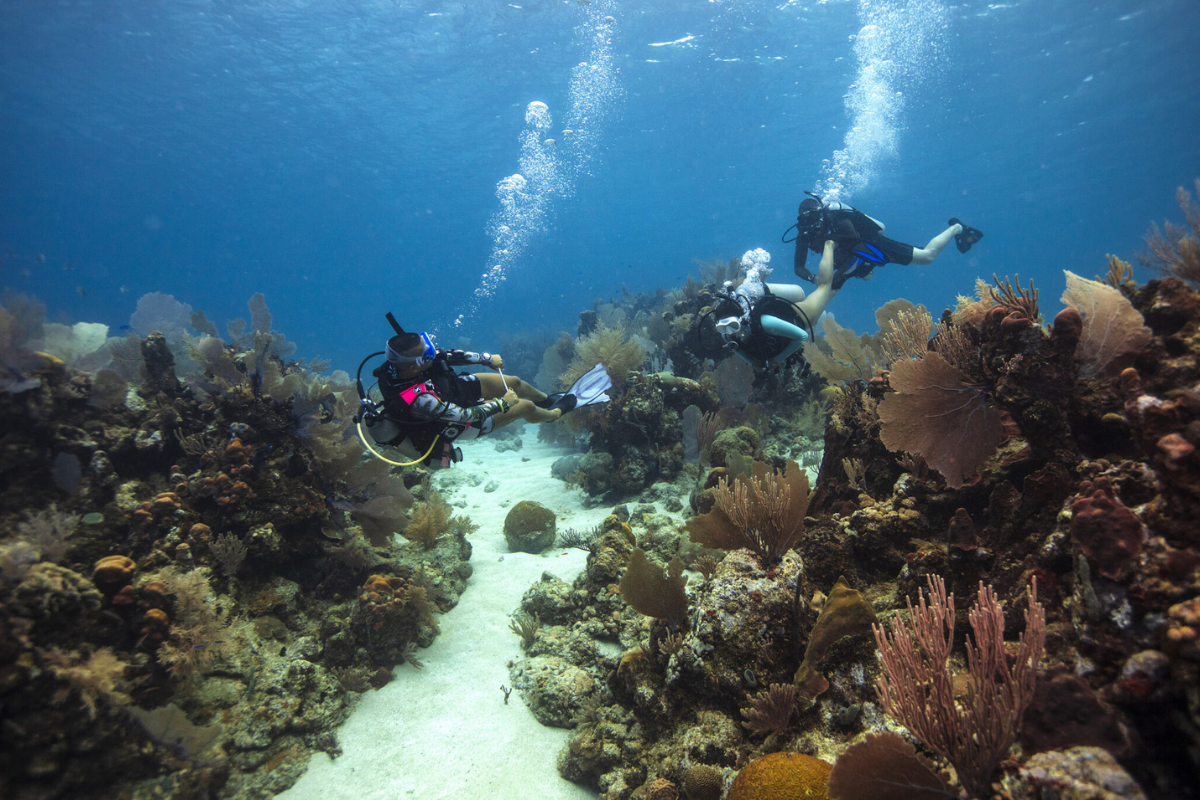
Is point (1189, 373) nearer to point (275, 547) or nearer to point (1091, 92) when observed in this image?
point (275, 547)

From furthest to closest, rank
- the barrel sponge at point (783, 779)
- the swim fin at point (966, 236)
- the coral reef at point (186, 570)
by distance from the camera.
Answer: the swim fin at point (966, 236), the coral reef at point (186, 570), the barrel sponge at point (783, 779)

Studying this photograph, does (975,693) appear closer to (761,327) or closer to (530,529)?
(761,327)

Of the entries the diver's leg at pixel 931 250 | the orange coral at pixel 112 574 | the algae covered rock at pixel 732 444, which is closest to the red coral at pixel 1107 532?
the algae covered rock at pixel 732 444

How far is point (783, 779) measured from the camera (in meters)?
2.25

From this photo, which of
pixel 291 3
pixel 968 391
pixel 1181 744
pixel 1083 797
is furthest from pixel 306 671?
pixel 291 3

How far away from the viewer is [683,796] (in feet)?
9.29

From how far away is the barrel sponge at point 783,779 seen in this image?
7.14ft

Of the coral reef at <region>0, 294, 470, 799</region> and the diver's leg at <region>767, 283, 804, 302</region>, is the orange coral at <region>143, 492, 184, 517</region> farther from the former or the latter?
the diver's leg at <region>767, 283, 804, 302</region>

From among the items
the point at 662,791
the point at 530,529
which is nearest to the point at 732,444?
the point at 530,529

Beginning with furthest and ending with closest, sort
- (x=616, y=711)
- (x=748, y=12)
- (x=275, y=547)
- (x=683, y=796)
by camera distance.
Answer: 1. (x=748, y=12)
2. (x=275, y=547)
3. (x=616, y=711)
4. (x=683, y=796)

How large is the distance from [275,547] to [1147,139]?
6283 centimetres

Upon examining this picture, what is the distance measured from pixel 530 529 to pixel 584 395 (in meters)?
2.27

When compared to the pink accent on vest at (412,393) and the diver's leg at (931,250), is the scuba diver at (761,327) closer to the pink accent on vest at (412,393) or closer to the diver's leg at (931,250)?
the pink accent on vest at (412,393)

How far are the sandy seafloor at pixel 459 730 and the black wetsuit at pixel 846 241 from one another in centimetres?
841
